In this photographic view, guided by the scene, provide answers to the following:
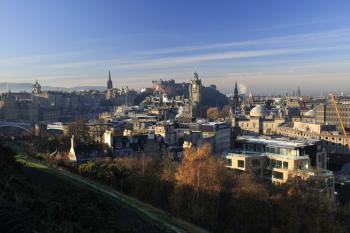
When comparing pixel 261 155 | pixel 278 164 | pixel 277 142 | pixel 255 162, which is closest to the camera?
pixel 278 164

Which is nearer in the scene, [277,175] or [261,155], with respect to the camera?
[277,175]

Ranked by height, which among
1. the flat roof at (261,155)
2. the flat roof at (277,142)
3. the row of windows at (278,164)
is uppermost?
the flat roof at (277,142)

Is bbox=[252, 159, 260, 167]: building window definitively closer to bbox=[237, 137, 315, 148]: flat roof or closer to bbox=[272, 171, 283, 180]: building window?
bbox=[272, 171, 283, 180]: building window

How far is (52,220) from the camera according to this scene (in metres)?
9.23

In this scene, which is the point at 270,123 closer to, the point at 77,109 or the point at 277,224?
the point at 277,224

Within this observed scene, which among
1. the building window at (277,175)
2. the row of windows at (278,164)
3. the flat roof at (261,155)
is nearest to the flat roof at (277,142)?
the flat roof at (261,155)

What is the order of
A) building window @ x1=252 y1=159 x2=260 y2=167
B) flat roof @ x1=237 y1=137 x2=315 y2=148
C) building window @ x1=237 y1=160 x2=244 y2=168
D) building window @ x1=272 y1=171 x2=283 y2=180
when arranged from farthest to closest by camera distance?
1. flat roof @ x1=237 y1=137 x2=315 y2=148
2. building window @ x1=252 y1=159 x2=260 y2=167
3. building window @ x1=237 y1=160 x2=244 y2=168
4. building window @ x1=272 y1=171 x2=283 y2=180

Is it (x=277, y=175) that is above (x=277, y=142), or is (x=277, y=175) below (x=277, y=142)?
below

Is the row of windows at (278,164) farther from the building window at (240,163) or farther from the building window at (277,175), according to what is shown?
the building window at (240,163)

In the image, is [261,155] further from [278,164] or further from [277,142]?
[277,142]

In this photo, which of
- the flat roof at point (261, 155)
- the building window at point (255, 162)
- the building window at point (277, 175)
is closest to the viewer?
the flat roof at point (261, 155)

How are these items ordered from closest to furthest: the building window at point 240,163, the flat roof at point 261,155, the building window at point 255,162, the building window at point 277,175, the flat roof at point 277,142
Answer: the flat roof at point 261,155 < the building window at point 277,175 < the building window at point 240,163 < the building window at point 255,162 < the flat roof at point 277,142

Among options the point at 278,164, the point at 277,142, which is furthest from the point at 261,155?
the point at 277,142

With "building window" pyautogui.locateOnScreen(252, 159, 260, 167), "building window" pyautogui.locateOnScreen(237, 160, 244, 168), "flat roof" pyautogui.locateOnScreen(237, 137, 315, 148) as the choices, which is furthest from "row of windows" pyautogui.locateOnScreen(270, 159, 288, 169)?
"building window" pyautogui.locateOnScreen(237, 160, 244, 168)
